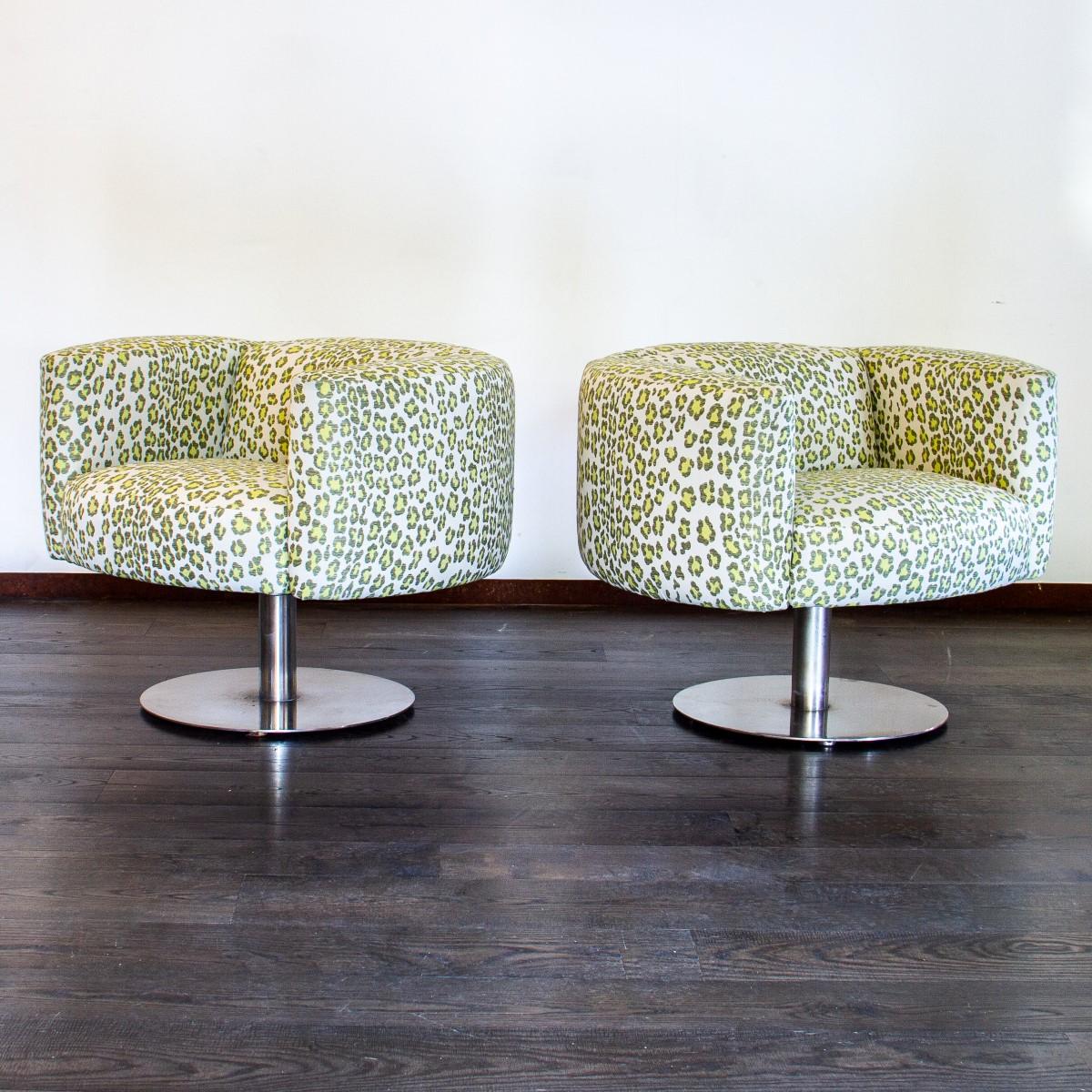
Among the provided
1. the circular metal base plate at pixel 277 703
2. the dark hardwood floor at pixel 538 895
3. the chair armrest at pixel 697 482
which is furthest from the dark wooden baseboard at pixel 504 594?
the chair armrest at pixel 697 482

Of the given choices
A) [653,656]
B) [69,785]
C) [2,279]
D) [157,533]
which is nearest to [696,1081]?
[69,785]

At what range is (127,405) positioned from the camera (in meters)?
2.95

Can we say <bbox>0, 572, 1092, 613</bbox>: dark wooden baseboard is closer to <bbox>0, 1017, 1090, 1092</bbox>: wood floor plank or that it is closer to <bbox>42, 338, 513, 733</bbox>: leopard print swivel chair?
<bbox>42, 338, 513, 733</bbox>: leopard print swivel chair

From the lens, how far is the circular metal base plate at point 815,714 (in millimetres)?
2777

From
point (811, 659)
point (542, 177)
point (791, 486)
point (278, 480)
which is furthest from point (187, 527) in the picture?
point (542, 177)

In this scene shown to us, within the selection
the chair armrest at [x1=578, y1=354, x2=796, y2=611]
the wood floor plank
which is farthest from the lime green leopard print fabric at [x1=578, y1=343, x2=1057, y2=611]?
the wood floor plank

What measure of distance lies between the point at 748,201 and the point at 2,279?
1.99 m

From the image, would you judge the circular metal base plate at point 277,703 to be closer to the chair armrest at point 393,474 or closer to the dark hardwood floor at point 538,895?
the dark hardwood floor at point 538,895

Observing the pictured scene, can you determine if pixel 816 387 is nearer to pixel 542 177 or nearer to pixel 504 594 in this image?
pixel 542 177

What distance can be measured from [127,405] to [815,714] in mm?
1513

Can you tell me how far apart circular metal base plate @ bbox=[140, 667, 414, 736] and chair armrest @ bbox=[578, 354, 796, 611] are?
574 mm

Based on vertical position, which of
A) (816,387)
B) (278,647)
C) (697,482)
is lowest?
(278,647)

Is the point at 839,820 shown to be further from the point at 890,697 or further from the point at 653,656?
the point at 653,656

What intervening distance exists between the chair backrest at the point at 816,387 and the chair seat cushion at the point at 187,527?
35.3 inches
